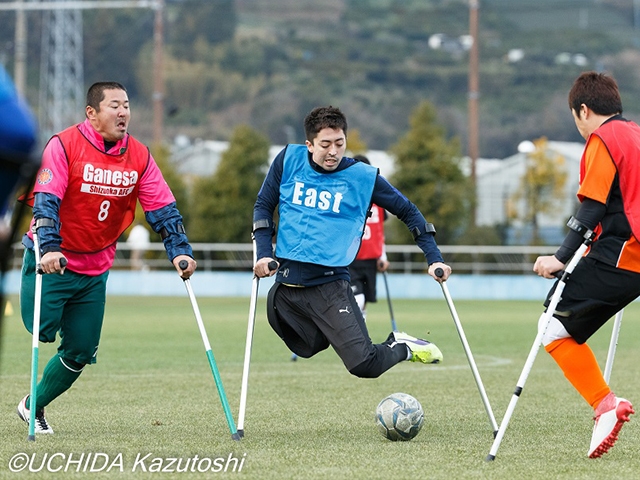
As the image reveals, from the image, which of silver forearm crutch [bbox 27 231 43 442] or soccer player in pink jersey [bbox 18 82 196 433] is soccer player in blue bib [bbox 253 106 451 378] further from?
silver forearm crutch [bbox 27 231 43 442]

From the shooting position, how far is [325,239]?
812cm

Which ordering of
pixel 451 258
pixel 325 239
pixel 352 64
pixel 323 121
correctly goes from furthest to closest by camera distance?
1. pixel 352 64
2. pixel 451 258
3. pixel 325 239
4. pixel 323 121

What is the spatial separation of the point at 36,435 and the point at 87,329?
0.78 m

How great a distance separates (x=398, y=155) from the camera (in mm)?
45719

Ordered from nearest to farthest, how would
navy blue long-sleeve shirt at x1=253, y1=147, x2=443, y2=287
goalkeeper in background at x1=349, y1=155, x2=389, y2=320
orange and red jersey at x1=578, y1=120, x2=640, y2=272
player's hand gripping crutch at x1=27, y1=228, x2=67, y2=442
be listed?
orange and red jersey at x1=578, y1=120, x2=640, y2=272, player's hand gripping crutch at x1=27, y1=228, x2=67, y2=442, navy blue long-sleeve shirt at x1=253, y1=147, x2=443, y2=287, goalkeeper in background at x1=349, y1=155, x2=389, y2=320

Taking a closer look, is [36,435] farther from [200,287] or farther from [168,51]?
[168,51]

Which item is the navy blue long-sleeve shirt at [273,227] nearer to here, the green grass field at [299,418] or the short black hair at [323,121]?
the short black hair at [323,121]

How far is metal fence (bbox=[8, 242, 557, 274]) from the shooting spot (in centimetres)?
3738

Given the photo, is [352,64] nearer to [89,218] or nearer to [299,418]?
[299,418]

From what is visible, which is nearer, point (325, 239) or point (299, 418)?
point (325, 239)

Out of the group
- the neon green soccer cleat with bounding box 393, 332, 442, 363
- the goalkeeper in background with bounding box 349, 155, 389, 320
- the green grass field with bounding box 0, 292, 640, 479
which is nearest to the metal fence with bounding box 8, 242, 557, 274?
the green grass field with bounding box 0, 292, 640, 479

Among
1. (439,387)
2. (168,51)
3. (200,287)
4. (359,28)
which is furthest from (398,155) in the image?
(359,28)

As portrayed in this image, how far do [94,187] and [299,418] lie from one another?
232 cm

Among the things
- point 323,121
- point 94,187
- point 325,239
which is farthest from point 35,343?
point 323,121
